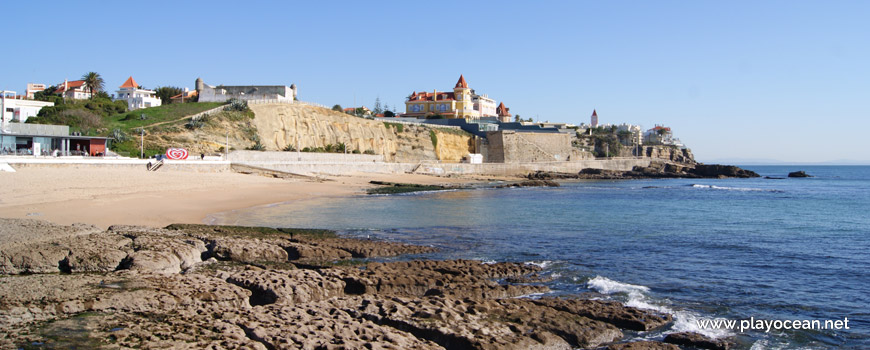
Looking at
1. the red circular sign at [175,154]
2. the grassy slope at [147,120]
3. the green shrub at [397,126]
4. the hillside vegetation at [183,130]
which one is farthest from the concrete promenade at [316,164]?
the green shrub at [397,126]

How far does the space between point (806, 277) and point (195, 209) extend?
1858 cm

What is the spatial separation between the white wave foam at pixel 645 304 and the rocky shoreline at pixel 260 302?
29 centimetres

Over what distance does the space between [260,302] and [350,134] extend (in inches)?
1992

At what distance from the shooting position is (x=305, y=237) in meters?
15.3

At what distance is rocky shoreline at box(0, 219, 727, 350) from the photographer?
258 inches

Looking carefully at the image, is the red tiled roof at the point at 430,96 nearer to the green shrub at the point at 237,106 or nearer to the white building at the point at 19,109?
the green shrub at the point at 237,106

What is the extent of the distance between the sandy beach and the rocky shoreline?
4350 millimetres

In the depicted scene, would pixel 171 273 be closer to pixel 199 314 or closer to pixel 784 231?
pixel 199 314

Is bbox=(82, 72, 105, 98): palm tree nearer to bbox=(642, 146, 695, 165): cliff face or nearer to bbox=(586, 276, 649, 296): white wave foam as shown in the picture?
bbox=(586, 276, 649, 296): white wave foam

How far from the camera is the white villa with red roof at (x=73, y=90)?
6647 cm

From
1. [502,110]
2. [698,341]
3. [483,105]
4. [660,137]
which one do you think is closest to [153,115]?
[698,341]

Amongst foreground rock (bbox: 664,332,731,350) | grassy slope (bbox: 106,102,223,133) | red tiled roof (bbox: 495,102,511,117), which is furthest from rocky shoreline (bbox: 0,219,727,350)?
red tiled roof (bbox: 495,102,511,117)

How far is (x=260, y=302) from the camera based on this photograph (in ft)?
28.2

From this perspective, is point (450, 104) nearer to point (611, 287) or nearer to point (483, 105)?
point (483, 105)
